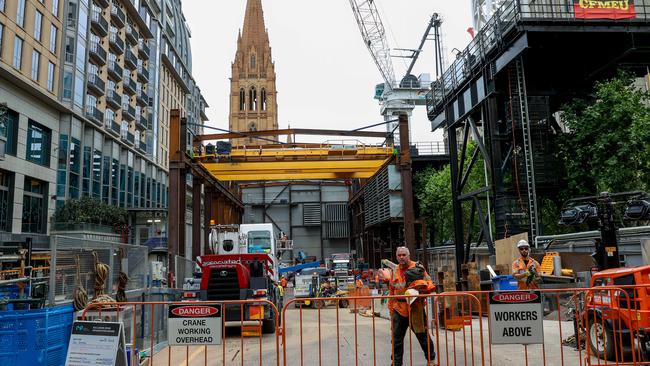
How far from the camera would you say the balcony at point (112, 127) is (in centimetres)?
4551

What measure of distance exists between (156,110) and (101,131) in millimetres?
15224

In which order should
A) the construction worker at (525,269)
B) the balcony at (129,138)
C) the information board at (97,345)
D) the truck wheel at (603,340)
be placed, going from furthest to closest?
the balcony at (129,138), the construction worker at (525,269), the truck wheel at (603,340), the information board at (97,345)

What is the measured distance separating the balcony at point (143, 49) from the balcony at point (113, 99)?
855 cm

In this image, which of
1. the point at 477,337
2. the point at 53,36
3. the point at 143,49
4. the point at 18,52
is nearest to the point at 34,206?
the point at 18,52

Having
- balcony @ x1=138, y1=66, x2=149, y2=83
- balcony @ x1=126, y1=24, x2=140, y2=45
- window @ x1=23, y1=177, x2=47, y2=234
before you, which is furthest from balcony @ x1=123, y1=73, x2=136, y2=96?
window @ x1=23, y1=177, x2=47, y2=234

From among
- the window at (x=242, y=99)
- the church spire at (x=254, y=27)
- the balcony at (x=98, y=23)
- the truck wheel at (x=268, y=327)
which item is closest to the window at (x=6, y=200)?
the balcony at (x=98, y=23)

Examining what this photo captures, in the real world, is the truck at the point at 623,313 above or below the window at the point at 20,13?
below

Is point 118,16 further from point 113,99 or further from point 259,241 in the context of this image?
point 259,241

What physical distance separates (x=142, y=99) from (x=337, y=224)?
2401cm

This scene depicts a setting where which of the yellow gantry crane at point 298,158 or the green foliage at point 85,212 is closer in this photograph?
the yellow gantry crane at point 298,158

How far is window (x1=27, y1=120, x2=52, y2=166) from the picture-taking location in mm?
34000

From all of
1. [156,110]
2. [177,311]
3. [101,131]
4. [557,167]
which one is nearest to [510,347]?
[177,311]

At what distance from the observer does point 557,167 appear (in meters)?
20.6

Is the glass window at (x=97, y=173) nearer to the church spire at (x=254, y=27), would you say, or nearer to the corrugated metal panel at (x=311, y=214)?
the corrugated metal panel at (x=311, y=214)
